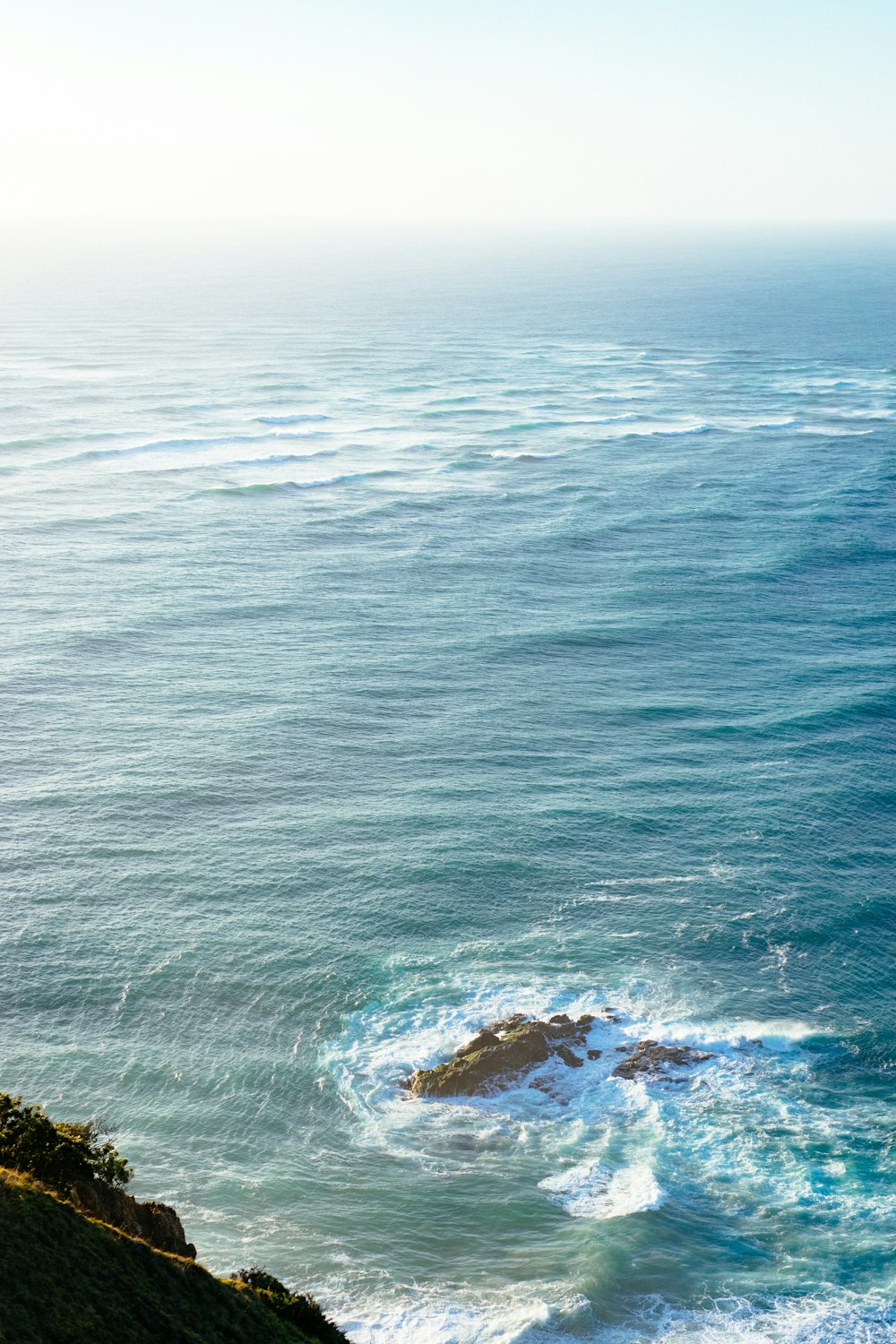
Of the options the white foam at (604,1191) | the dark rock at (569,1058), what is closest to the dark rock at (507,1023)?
the dark rock at (569,1058)

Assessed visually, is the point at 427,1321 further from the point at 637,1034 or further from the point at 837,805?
the point at 837,805

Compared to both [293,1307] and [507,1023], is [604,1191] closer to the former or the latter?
[507,1023]

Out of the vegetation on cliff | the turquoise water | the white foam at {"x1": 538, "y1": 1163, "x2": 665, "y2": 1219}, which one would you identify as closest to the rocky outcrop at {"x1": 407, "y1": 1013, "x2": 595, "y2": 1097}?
the turquoise water

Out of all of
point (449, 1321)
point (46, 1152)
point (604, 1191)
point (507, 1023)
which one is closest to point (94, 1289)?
point (46, 1152)

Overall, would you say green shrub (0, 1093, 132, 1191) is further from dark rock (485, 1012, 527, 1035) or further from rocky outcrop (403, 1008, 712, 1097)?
dark rock (485, 1012, 527, 1035)

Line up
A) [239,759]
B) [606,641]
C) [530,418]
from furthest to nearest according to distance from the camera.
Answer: [530,418] < [606,641] < [239,759]

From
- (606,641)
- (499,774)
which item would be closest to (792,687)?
(606,641)
